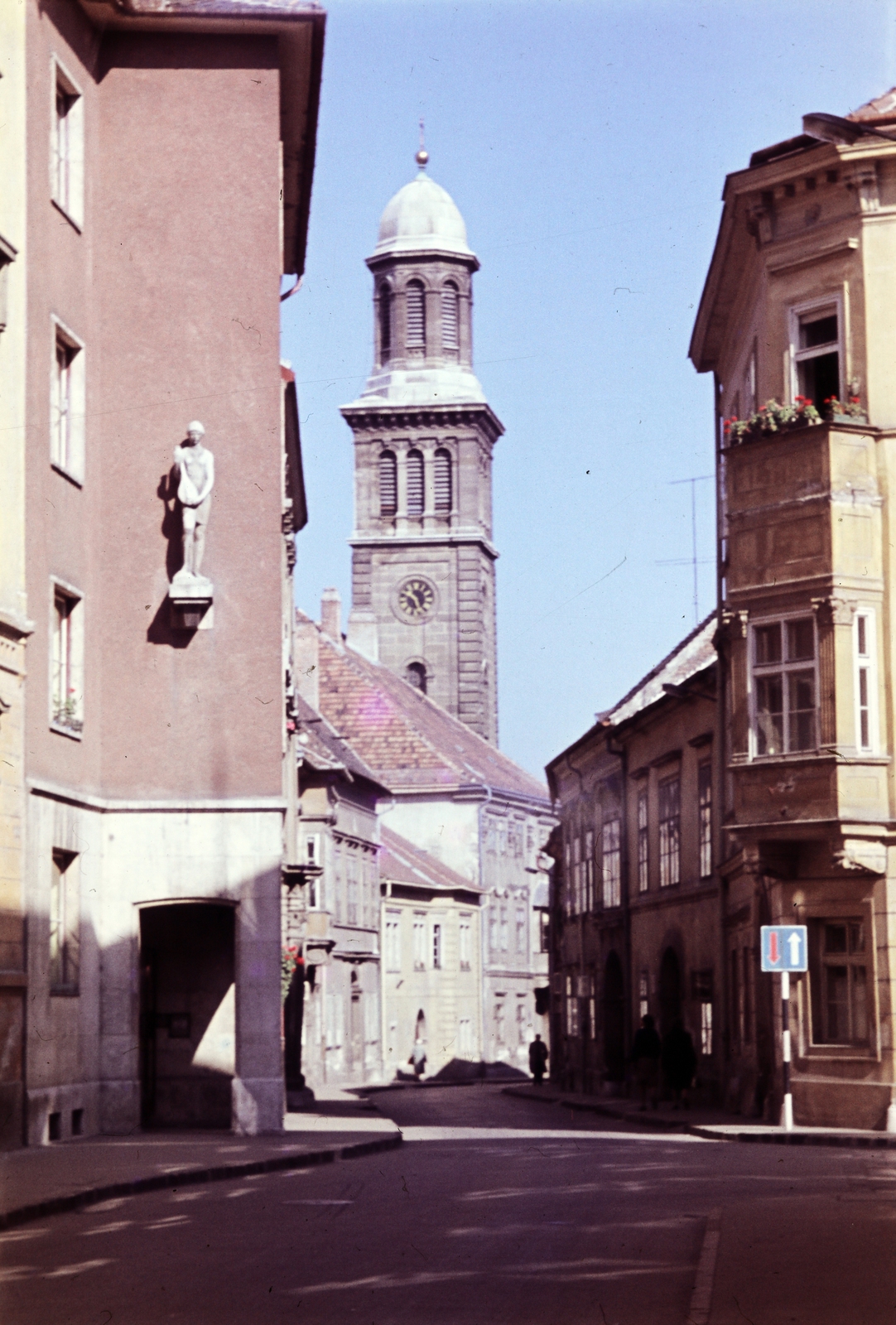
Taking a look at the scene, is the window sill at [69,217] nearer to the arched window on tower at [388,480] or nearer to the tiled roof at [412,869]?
the tiled roof at [412,869]

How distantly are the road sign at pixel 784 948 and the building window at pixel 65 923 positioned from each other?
876cm

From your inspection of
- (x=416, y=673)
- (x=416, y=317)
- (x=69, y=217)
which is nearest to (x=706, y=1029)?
(x=69, y=217)

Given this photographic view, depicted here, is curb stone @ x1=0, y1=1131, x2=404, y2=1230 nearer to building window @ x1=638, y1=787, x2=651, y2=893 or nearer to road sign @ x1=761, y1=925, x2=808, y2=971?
road sign @ x1=761, y1=925, x2=808, y2=971

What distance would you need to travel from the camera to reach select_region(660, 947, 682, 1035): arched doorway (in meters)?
46.3

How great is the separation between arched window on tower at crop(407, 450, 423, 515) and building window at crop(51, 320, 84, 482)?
84147 mm

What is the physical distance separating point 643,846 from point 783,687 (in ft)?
62.5

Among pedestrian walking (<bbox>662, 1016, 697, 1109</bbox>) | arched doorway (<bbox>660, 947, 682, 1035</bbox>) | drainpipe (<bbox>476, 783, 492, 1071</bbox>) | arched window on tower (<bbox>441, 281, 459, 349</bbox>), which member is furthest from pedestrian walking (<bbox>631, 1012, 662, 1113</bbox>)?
arched window on tower (<bbox>441, 281, 459, 349</bbox>)

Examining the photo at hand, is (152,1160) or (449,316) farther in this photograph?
(449,316)

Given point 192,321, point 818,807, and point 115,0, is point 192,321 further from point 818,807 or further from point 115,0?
point 818,807

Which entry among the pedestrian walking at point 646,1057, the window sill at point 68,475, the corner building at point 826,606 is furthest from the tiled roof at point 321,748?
the window sill at point 68,475

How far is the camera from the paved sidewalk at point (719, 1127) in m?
28.2

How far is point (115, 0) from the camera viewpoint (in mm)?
29141

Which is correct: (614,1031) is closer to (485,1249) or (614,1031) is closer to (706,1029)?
(706,1029)

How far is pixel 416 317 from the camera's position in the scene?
112 m
